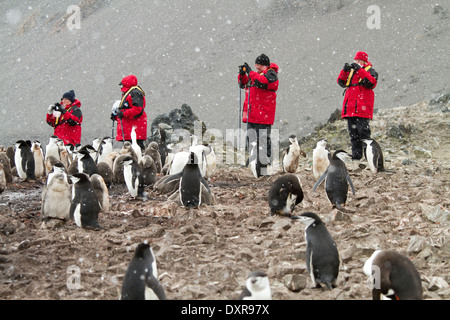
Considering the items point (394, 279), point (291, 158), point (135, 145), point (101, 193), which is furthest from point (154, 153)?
point (394, 279)

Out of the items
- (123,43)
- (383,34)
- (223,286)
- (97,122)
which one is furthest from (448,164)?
(123,43)

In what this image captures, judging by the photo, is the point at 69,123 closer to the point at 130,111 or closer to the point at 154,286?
the point at 130,111

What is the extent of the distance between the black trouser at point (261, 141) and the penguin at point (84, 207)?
356cm

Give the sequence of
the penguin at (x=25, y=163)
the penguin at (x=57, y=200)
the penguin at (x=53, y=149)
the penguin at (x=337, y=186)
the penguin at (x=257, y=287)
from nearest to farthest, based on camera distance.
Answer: the penguin at (x=257, y=287)
the penguin at (x=57, y=200)
the penguin at (x=337, y=186)
the penguin at (x=25, y=163)
the penguin at (x=53, y=149)

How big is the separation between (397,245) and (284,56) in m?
23.5

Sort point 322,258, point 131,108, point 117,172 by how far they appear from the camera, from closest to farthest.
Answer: point 322,258 → point 117,172 → point 131,108

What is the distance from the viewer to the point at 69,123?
9453 mm

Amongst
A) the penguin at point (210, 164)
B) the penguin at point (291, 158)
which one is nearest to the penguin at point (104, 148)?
the penguin at point (210, 164)

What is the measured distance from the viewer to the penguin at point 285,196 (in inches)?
209

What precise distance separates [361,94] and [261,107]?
1596mm

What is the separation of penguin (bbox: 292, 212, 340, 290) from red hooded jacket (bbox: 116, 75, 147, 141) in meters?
5.31

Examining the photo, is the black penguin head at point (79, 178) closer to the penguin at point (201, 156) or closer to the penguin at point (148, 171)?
the penguin at point (148, 171)

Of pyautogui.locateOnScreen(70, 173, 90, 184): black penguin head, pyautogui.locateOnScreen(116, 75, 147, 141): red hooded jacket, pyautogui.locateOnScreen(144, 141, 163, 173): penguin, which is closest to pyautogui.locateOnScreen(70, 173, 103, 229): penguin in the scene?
pyautogui.locateOnScreen(70, 173, 90, 184): black penguin head

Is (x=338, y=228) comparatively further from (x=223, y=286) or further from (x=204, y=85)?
(x=204, y=85)
